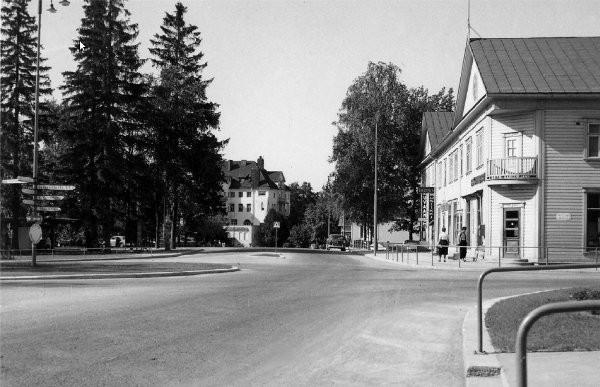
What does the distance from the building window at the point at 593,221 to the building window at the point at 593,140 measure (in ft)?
6.44

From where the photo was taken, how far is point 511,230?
30.9 meters

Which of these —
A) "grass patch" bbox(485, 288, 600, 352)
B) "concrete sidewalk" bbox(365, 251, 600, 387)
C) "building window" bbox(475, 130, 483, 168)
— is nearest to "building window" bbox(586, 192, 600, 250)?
"building window" bbox(475, 130, 483, 168)

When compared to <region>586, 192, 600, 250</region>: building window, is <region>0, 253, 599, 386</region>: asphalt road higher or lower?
lower

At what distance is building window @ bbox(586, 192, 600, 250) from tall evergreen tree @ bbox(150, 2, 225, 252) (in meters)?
30.2

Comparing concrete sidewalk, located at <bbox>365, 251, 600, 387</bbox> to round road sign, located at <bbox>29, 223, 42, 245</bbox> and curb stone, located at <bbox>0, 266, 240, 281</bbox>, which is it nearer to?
curb stone, located at <bbox>0, 266, 240, 281</bbox>

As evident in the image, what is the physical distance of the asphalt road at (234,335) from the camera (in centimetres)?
682

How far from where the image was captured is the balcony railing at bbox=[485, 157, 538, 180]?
2967 centimetres

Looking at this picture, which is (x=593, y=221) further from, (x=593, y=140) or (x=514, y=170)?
(x=514, y=170)

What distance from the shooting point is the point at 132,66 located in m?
45.8

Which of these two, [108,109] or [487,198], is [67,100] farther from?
[487,198]

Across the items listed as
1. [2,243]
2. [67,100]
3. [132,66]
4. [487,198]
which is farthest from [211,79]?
[487,198]

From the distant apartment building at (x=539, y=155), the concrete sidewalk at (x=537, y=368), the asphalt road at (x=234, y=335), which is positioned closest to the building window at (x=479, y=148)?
the distant apartment building at (x=539, y=155)

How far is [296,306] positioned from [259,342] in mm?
3943

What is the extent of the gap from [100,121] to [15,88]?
579cm
